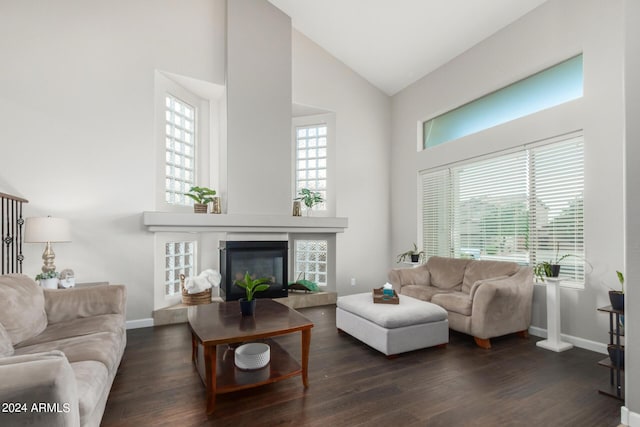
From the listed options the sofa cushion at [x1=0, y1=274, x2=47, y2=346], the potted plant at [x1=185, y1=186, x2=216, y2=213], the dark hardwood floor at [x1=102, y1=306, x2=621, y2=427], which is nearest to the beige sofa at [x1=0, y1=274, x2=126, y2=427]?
the sofa cushion at [x1=0, y1=274, x2=47, y2=346]

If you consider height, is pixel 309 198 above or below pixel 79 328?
above

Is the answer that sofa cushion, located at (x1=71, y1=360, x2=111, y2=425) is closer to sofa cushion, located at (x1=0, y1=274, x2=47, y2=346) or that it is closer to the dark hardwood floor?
the dark hardwood floor

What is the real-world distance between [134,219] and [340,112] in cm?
368

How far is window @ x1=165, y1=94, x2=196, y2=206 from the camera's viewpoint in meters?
4.45

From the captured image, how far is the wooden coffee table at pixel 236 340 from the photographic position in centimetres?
203

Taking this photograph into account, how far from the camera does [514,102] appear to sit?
3.98 meters

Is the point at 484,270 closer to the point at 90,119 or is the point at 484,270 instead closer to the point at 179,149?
the point at 179,149

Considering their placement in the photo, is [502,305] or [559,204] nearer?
[502,305]

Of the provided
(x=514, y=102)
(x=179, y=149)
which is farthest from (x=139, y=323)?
(x=514, y=102)

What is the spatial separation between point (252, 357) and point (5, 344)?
Result: 1.45m

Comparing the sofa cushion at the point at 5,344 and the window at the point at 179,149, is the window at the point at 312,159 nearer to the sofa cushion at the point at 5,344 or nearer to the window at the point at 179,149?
the window at the point at 179,149

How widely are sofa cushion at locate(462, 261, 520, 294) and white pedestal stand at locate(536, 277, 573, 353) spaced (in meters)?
0.42

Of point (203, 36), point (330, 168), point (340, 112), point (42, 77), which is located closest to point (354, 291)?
point (330, 168)

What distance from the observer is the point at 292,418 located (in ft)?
Result: 6.39
